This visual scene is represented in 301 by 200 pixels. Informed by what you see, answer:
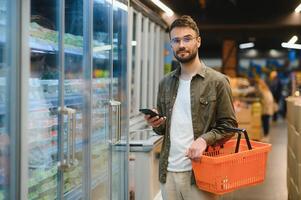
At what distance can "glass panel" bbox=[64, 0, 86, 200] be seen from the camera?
3.10 metres

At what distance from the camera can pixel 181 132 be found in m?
2.71

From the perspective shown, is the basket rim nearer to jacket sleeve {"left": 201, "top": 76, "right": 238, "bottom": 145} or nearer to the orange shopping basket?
the orange shopping basket

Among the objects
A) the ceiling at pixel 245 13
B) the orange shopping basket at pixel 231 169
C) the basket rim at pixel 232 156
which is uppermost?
the ceiling at pixel 245 13

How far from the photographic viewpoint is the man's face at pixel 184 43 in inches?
103

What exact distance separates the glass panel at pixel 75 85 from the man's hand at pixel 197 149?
92 centimetres

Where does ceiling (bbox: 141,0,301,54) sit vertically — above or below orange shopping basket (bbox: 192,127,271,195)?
above

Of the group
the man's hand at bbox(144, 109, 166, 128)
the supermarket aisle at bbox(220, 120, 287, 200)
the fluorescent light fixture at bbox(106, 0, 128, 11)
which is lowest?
the supermarket aisle at bbox(220, 120, 287, 200)

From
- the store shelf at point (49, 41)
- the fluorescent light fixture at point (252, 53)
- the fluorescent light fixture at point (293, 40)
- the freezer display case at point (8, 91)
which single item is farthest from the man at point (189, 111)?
the fluorescent light fixture at point (252, 53)

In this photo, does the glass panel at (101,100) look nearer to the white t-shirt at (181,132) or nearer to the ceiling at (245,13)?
the white t-shirt at (181,132)

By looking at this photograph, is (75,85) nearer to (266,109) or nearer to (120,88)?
(120,88)

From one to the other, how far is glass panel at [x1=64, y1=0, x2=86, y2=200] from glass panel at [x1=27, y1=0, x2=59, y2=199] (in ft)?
0.61

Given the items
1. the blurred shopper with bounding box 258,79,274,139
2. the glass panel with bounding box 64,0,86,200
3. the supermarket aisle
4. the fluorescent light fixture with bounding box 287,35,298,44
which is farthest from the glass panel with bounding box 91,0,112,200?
the fluorescent light fixture with bounding box 287,35,298,44

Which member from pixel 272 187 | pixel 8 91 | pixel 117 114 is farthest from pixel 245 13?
pixel 8 91

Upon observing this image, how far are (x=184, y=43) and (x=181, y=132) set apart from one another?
529mm
